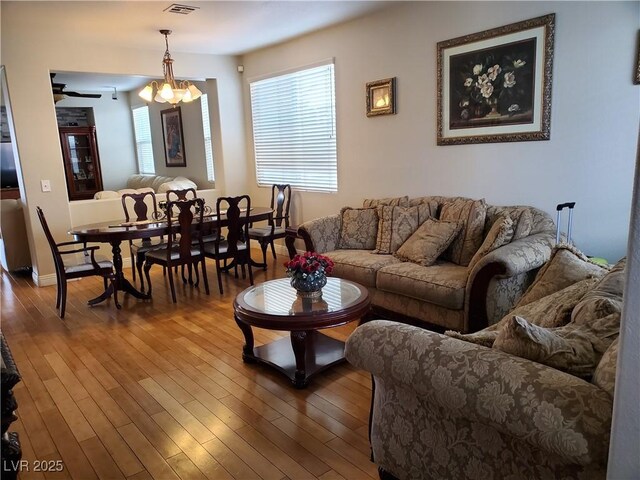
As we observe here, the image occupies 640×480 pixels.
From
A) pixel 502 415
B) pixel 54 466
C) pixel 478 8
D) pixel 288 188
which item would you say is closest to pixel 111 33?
pixel 288 188

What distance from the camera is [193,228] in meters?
4.47

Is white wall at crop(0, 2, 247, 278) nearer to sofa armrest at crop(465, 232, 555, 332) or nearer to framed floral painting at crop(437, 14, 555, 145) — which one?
framed floral painting at crop(437, 14, 555, 145)

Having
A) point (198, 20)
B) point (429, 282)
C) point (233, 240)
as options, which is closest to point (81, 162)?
point (198, 20)

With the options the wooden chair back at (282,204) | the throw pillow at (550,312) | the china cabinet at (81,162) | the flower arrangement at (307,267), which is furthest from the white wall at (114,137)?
the throw pillow at (550,312)

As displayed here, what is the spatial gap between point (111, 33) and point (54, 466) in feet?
14.0

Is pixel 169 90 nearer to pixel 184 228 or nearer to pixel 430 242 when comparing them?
pixel 184 228

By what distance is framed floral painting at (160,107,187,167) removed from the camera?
7852 mm

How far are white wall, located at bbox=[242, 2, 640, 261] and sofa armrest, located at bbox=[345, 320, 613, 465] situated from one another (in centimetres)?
238

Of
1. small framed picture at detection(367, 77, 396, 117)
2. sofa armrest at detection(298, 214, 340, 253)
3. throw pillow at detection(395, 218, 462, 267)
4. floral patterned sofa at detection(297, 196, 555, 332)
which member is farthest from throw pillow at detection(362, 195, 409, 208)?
small framed picture at detection(367, 77, 396, 117)

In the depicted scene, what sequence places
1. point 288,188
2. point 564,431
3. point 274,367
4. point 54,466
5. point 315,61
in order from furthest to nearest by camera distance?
point 288,188 < point 315,61 < point 274,367 < point 54,466 < point 564,431

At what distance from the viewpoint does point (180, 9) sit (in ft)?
13.2

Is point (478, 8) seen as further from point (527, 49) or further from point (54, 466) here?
point (54, 466)

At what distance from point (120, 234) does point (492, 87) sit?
344cm

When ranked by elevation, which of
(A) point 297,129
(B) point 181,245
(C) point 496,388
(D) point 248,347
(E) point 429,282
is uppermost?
(A) point 297,129
